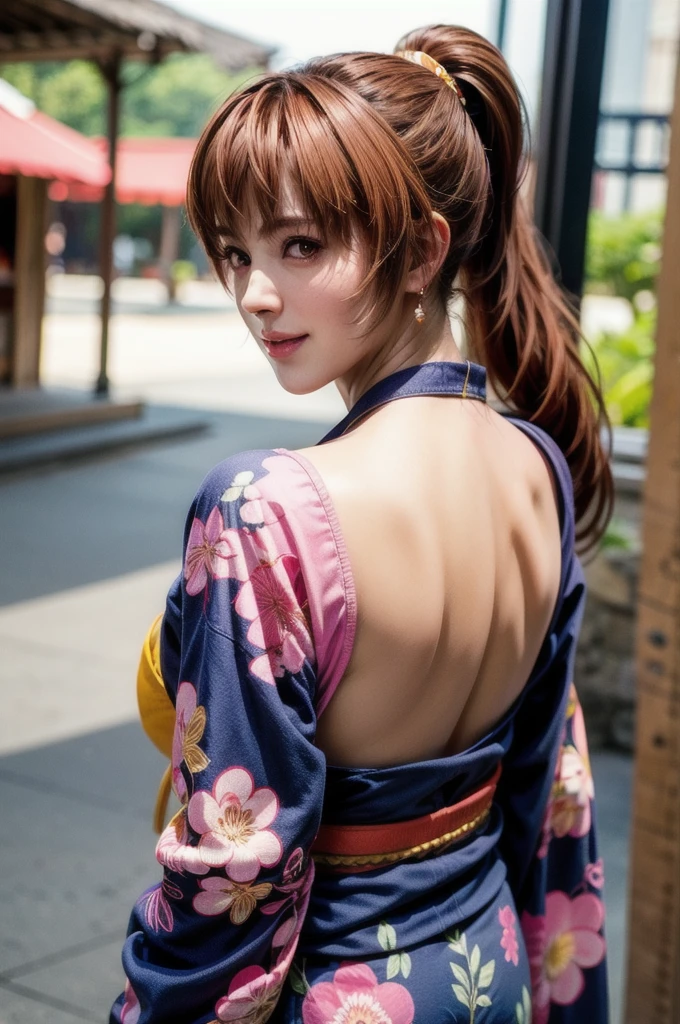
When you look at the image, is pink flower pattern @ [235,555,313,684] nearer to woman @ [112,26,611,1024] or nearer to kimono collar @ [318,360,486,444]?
woman @ [112,26,611,1024]

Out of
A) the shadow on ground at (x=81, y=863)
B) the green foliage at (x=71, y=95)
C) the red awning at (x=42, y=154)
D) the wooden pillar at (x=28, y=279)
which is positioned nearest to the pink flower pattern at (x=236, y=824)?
the shadow on ground at (x=81, y=863)

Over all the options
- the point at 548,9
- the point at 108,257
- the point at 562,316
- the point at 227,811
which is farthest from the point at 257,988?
the point at 108,257

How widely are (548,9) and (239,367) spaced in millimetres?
14842

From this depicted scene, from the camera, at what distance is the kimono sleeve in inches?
42.3

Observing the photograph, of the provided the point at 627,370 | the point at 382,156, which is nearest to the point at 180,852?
the point at 382,156

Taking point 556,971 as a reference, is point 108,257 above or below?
above

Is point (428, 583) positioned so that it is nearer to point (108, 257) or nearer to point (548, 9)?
point (548, 9)

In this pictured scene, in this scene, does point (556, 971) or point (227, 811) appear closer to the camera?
point (227, 811)

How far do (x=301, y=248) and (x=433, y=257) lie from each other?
0.46 ft

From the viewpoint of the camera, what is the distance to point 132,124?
57.7 metres

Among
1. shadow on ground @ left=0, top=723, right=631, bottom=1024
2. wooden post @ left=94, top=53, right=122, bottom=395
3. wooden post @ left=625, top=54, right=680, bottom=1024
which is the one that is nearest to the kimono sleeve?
wooden post @ left=625, top=54, right=680, bottom=1024

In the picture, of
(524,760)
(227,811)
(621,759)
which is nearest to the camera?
(227,811)

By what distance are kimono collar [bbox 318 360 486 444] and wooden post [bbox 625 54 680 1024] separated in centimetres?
67

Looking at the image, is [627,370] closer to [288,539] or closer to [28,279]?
[288,539]
